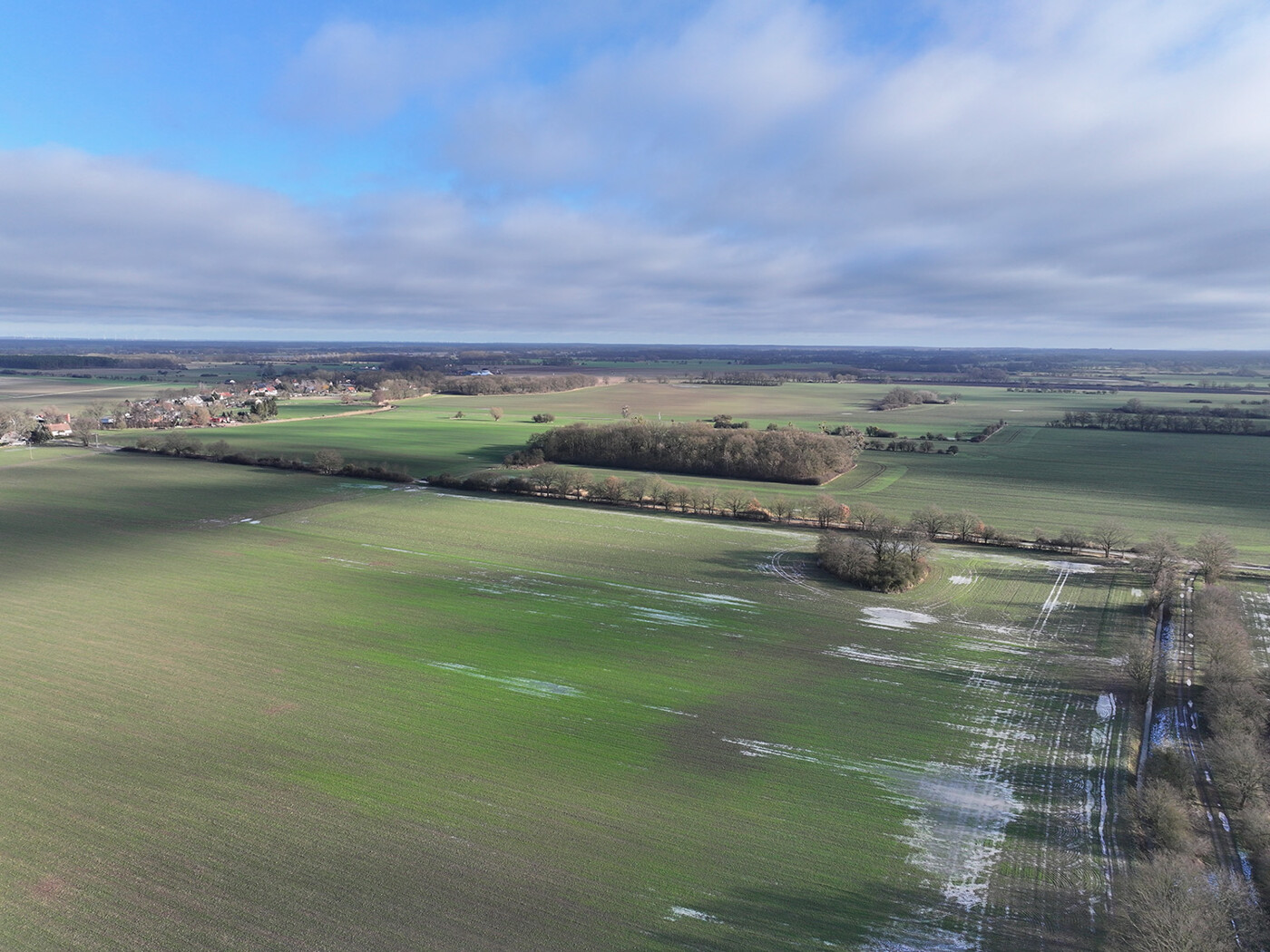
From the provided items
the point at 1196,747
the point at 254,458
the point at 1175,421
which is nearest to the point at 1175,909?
the point at 1196,747

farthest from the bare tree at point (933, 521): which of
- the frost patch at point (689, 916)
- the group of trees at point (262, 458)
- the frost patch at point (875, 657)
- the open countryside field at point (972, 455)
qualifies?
the group of trees at point (262, 458)

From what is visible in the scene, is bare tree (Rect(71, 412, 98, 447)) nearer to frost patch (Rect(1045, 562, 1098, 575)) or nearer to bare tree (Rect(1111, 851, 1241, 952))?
frost patch (Rect(1045, 562, 1098, 575))

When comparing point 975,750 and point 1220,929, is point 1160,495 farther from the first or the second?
point 1220,929

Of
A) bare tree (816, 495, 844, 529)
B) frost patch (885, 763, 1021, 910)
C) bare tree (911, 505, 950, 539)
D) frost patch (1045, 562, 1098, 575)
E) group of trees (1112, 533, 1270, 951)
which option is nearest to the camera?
group of trees (1112, 533, 1270, 951)

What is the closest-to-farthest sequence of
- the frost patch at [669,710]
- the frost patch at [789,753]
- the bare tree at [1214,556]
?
the frost patch at [789,753], the frost patch at [669,710], the bare tree at [1214,556]

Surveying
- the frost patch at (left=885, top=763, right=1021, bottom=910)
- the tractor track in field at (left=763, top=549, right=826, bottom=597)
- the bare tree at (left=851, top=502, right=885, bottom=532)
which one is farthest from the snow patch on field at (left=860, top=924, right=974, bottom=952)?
the bare tree at (left=851, top=502, right=885, bottom=532)

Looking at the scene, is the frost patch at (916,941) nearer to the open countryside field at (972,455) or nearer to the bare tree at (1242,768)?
the bare tree at (1242,768)

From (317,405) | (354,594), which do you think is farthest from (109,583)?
(317,405)
